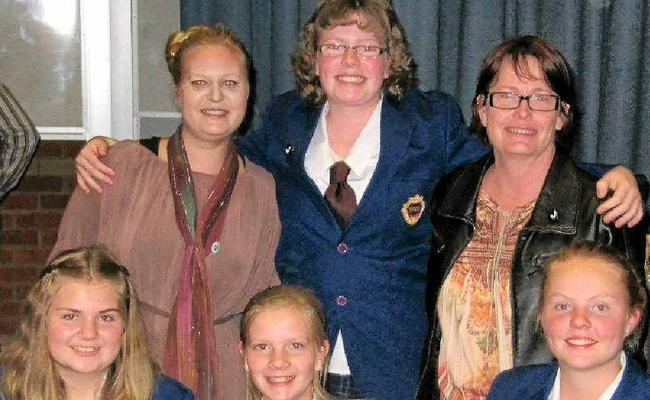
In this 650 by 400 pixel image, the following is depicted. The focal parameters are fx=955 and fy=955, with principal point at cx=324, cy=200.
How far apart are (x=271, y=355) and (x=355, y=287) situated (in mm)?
282

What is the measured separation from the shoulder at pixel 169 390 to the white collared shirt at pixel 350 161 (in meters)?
0.37

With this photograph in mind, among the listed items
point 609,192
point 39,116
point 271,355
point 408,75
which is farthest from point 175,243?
point 39,116

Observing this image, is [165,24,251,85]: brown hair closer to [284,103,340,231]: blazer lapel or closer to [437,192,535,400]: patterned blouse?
[284,103,340,231]: blazer lapel

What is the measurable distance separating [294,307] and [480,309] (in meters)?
0.45

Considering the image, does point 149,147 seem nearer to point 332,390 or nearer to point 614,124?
point 332,390

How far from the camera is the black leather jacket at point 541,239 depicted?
7.13ft

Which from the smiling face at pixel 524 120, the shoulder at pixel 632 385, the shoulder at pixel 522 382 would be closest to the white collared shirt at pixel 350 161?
the smiling face at pixel 524 120

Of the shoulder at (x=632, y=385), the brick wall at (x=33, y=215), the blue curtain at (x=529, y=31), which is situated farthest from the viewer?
the brick wall at (x=33, y=215)

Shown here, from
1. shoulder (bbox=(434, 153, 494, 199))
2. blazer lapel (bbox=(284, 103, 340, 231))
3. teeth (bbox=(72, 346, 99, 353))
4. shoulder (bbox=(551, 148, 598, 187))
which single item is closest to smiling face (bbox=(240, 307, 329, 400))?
blazer lapel (bbox=(284, 103, 340, 231))

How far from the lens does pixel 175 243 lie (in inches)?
94.4

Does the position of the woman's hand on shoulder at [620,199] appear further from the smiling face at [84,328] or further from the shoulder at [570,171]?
the smiling face at [84,328]

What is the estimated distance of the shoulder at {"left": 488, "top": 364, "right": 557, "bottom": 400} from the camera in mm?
2094

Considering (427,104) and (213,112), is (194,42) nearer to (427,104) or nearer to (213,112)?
(213,112)

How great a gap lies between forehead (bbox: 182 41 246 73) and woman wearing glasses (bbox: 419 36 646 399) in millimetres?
627
